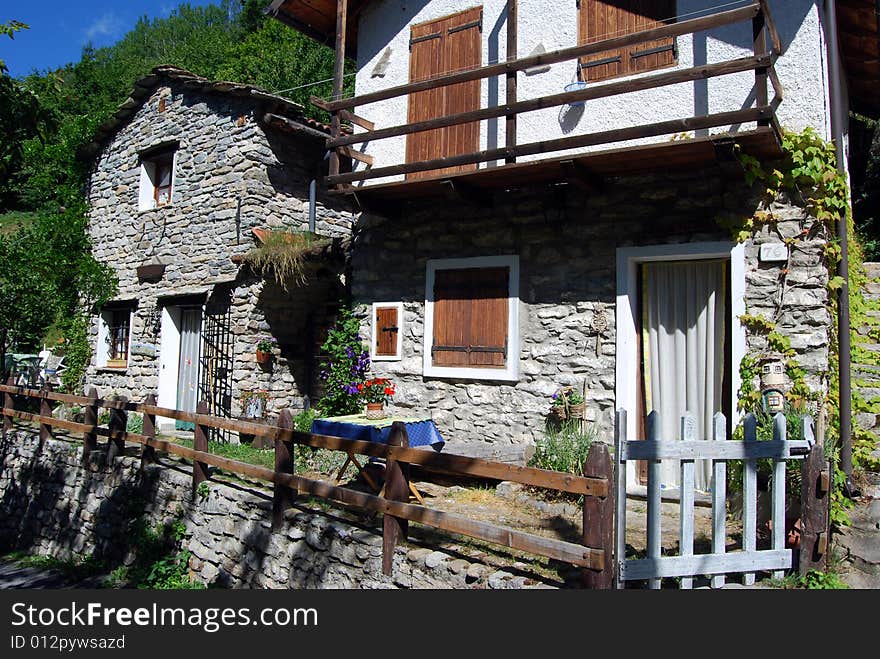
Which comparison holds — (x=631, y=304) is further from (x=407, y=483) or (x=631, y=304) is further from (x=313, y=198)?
(x=313, y=198)

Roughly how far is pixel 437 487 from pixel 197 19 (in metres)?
41.3

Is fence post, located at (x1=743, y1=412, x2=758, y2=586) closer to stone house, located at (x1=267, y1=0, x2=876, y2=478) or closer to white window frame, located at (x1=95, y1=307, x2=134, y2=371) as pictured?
stone house, located at (x1=267, y1=0, x2=876, y2=478)

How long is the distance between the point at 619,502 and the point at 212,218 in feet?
28.3

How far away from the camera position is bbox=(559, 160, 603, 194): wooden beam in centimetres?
648

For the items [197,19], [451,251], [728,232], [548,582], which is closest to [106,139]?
[451,251]

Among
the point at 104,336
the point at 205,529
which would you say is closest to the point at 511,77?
the point at 205,529

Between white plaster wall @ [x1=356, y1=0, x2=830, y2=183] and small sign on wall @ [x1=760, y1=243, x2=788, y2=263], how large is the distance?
3.67ft

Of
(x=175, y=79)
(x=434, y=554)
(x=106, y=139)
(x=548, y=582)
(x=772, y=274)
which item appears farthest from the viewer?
(x=106, y=139)

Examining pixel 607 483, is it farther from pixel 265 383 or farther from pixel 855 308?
pixel 265 383

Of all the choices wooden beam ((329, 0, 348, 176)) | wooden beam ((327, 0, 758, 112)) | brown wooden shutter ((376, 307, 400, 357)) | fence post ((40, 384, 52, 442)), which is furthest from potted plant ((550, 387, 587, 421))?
fence post ((40, 384, 52, 442))

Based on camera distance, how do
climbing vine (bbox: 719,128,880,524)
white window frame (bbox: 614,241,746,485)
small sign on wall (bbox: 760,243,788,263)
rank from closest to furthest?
climbing vine (bbox: 719,128,880,524) < small sign on wall (bbox: 760,243,788,263) < white window frame (bbox: 614,241,746,485)

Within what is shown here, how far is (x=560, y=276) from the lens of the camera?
7.24m

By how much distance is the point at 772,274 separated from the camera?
6.12 meters

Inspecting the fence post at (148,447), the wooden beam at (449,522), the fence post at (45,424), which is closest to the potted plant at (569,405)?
the wooden beam at (449,522)
